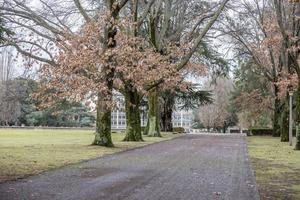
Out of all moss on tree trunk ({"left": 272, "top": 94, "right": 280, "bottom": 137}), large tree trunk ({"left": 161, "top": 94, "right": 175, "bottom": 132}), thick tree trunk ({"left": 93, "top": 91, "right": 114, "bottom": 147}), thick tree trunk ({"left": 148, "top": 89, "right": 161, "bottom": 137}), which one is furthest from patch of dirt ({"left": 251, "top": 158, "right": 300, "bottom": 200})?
large tree trunk ({"left": 161, "top": 94, "right": 175, "bottom": 132})

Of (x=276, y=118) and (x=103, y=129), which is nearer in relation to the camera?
(x=103, y=129)

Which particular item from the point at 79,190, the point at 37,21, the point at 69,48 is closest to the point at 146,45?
the point at 37,21

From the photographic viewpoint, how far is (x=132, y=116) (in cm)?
3012

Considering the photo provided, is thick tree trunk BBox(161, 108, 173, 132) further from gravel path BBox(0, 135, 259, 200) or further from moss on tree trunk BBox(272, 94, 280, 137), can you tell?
gravel path BBox(0, 135, 259, 200)

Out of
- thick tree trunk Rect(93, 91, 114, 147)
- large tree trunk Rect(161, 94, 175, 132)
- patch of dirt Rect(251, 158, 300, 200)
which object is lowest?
patch of dirt Rect(251, 158, 300, 200)

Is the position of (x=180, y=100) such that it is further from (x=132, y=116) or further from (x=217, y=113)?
(x=132, y=116)

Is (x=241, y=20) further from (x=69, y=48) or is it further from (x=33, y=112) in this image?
(x=33, y=112)

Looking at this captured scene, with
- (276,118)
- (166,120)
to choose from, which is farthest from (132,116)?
(166,120)

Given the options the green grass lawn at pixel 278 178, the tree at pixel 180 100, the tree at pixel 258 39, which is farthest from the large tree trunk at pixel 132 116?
the tree at pixel 180 100

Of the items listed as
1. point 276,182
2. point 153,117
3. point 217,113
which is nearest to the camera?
point 276,182

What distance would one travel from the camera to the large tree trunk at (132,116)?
29.5 metres

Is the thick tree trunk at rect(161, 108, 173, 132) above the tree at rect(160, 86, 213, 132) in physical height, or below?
below

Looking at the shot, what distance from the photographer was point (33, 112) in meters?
67.4

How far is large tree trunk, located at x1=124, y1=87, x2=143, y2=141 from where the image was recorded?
29.5 metres
